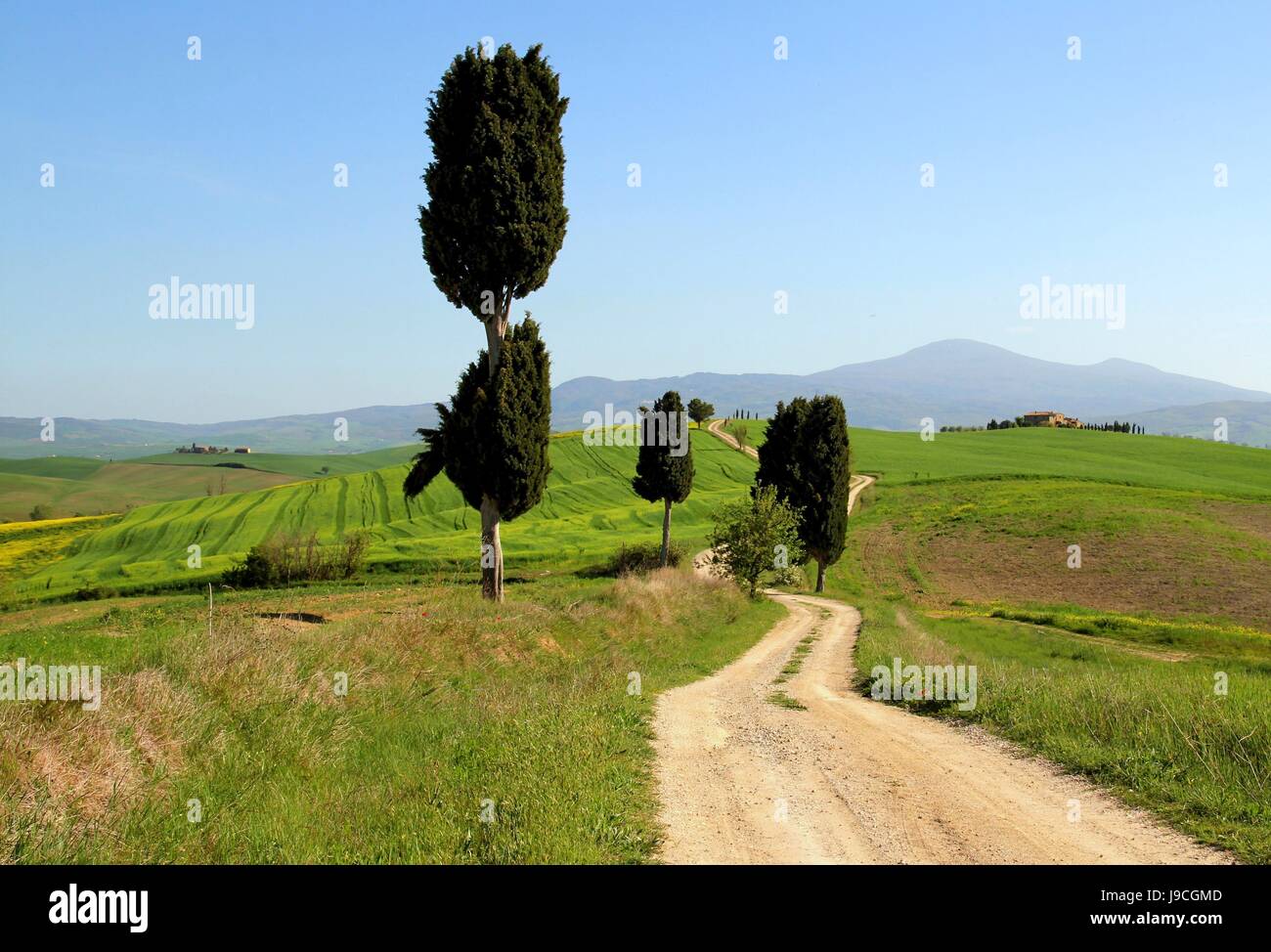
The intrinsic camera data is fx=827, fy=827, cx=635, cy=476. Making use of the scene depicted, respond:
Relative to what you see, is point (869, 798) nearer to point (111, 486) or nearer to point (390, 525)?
point (390, 525)

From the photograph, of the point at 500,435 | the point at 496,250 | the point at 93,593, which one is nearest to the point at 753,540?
the point at 500,435

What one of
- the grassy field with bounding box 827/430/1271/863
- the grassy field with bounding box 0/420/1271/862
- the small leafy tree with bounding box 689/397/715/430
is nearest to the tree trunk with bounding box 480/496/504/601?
the grassy field with bounding box 0/420/1271/862

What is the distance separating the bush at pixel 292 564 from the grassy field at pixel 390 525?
1921 mm

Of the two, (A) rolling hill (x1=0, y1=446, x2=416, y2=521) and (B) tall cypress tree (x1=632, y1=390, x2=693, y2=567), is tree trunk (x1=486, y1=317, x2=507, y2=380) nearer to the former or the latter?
(B) tall cypress tree (x1=632, y1=390, x2=693, y2=567)

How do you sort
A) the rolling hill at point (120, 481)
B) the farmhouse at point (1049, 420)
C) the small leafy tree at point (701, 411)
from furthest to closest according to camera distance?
the farmhouse at point (1049, 420) < the small leafy tree at point (701, 411) < the rolling hill at point (120, 481)

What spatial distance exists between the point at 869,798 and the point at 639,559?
46.1m

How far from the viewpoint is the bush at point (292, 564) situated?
155ft

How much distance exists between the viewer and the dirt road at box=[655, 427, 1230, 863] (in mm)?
7688

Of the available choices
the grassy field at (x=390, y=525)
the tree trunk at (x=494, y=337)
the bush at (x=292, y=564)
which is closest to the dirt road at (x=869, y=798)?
the tree trunk at (x=494, y=337)

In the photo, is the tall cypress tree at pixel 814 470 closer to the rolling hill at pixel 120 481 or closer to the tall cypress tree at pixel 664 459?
the tall cypress tree at pixel 664 459

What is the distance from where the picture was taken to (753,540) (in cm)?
4359

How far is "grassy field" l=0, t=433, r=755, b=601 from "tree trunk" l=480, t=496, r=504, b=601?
25.1 m

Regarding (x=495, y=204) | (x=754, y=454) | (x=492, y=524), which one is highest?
(x=495, y=204)
